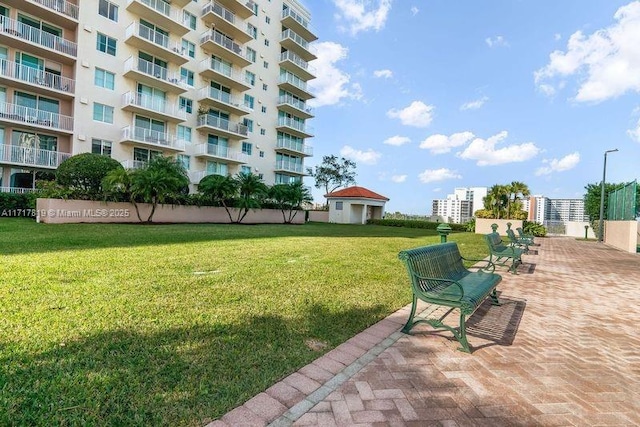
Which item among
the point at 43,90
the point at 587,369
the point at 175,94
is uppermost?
the point at 175,94

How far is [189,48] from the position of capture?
2786 cm

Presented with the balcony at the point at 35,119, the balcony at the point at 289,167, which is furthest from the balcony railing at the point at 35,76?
the balcony at the point at 289,167

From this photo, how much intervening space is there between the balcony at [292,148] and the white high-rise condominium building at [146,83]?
0.24m

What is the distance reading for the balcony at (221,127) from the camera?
28.5m

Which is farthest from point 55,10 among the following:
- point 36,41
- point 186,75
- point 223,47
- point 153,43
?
point 223,47

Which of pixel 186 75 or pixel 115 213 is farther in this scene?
pixel 186 75

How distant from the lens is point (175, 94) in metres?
A: 27.0

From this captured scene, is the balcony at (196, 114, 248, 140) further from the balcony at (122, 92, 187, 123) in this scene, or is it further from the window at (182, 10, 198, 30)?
the window at (182, 10, 198, 30)

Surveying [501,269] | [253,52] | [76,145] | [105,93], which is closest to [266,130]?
[253,52]

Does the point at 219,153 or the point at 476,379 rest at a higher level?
the point at 219,153

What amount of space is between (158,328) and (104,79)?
25485mm

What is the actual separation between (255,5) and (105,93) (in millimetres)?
18487

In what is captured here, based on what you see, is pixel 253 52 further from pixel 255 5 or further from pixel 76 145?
pixel 76 145

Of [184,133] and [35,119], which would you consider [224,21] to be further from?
[35,119]
